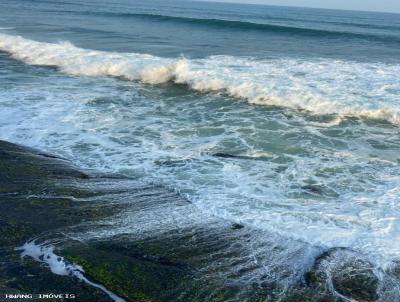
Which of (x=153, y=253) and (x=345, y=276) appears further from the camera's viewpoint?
(x=153, y=253)

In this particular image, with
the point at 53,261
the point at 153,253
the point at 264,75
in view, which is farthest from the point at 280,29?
the point at 53,261

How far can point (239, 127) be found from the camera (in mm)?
10336

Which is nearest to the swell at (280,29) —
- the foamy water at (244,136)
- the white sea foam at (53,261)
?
the foamy water at (244,136)

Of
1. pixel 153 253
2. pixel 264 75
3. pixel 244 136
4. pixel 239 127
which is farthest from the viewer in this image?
pixel 264 75

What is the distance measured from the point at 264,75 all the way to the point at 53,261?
12401 millimetres

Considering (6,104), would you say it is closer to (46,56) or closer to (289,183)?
(289,183)

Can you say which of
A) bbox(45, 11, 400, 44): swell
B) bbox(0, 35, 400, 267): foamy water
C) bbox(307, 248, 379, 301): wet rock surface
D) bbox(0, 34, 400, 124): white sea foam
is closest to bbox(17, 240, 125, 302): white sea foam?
bbox(307, 248, 379, 301): wet rock surface

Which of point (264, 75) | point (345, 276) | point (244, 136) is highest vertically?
point (264, 75)

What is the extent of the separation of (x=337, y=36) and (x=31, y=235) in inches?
1217

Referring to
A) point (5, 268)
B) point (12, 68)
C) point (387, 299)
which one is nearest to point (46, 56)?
point (12, 68)

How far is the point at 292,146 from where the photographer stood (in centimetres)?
910

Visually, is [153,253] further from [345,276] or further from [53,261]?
[345,276]

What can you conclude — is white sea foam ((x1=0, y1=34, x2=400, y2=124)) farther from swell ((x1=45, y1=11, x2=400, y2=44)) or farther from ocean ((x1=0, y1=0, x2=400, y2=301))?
swell ((x1=45, y1=11, x2=400, y2=44))

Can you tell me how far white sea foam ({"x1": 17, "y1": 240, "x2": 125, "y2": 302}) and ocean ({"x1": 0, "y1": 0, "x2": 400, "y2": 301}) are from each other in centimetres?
213
